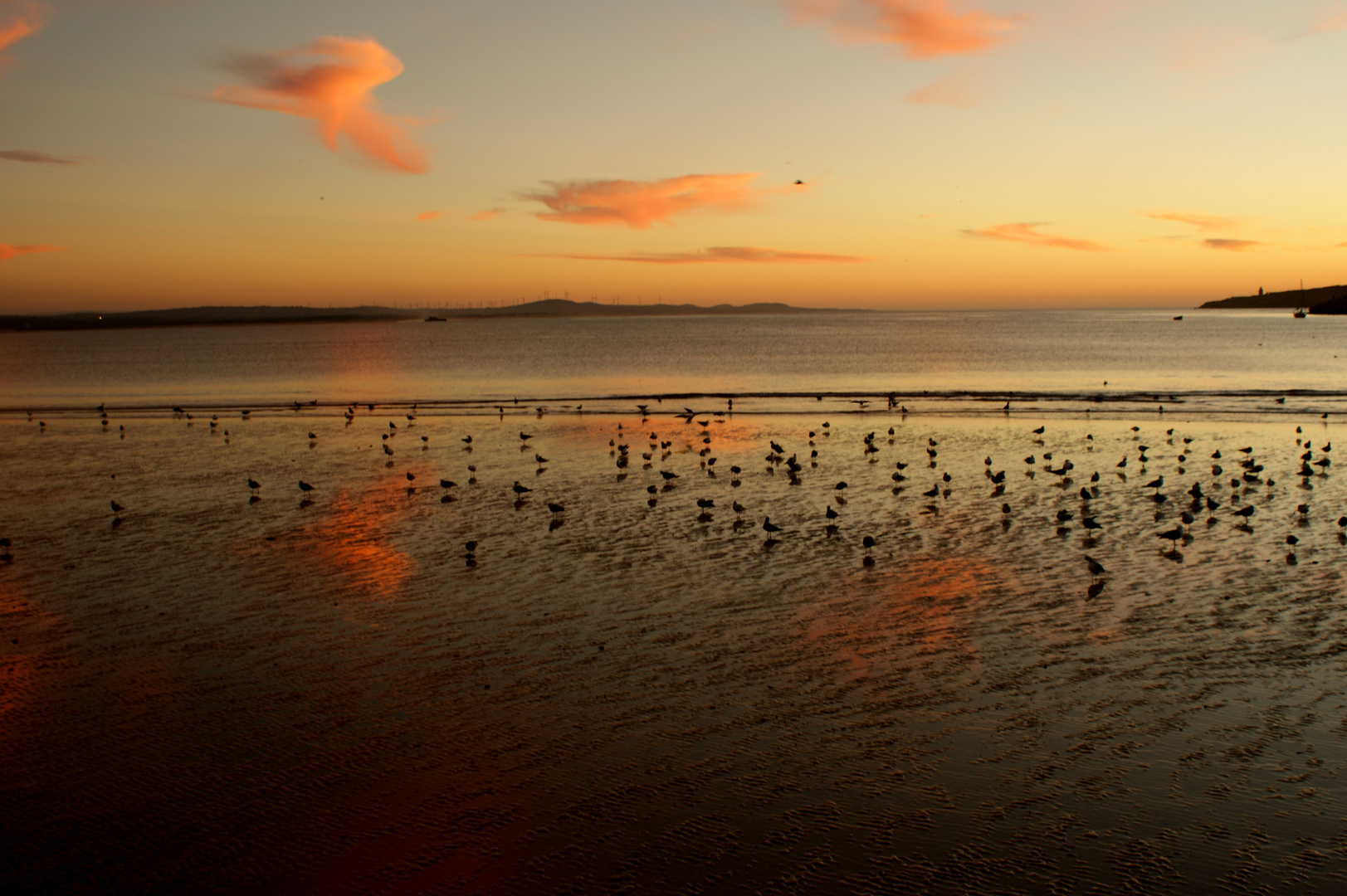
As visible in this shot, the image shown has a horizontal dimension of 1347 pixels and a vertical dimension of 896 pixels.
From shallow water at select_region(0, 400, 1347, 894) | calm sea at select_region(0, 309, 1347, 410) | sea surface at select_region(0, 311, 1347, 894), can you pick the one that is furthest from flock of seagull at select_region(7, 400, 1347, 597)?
calm sea at select_region(0, 309, 1347, 410)

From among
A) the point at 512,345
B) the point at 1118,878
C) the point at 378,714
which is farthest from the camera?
the point at 512,345

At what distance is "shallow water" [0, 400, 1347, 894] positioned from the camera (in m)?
8.37

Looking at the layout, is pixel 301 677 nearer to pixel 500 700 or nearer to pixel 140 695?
pixel 140 695

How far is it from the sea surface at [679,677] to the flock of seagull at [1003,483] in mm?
210

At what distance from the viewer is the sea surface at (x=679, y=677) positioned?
27.6 ft

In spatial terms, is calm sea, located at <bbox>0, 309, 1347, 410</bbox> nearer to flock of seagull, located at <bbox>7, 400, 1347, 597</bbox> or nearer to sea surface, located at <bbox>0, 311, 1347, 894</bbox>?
flock of seagull, located at <bbox>7, 400, 1347, 597</bbox>

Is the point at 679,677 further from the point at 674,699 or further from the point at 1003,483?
the point at 1003,483

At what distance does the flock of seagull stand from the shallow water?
1.20 ft

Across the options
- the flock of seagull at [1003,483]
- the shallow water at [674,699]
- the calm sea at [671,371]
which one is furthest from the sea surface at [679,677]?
the calm sea at [671,371]

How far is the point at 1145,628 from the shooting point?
545 inches

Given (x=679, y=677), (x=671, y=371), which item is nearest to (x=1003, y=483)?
(x=679, y=677)

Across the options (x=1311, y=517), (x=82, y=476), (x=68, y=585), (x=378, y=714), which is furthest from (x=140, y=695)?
(x=1311, y=517)

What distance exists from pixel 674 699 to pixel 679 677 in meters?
0.68

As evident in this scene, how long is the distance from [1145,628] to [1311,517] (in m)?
10.4
